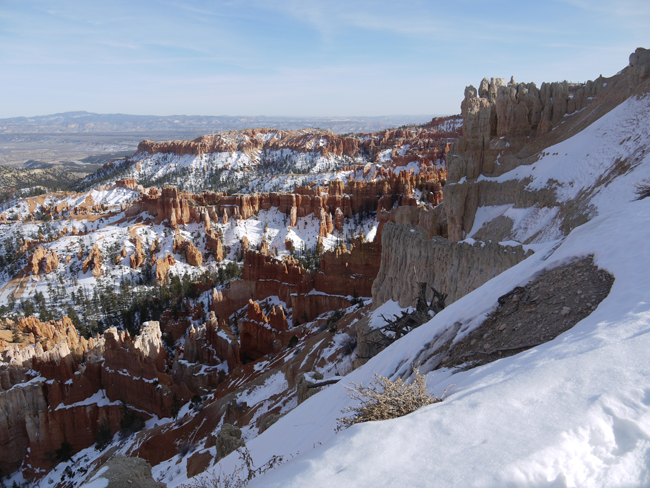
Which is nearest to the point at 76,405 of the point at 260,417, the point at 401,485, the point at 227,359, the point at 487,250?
the point at 227,359

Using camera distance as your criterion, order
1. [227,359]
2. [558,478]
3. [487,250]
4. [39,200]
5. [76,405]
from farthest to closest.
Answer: [39,200]
[227,359]
[76,405]
[487,250]
[558,478]

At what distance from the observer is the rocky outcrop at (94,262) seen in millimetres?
56694

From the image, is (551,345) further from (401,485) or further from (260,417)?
(260,417)

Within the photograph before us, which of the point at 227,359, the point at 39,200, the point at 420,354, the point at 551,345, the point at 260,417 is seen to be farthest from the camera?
the point at 39,200

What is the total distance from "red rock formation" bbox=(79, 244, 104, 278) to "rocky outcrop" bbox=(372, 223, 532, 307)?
51.5m

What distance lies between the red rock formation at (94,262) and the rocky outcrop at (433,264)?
2027 inches

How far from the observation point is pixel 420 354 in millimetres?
6391

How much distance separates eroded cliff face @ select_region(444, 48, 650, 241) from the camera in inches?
913

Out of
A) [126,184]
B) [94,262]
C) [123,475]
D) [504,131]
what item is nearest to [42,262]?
[94,262]

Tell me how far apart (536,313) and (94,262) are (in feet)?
212

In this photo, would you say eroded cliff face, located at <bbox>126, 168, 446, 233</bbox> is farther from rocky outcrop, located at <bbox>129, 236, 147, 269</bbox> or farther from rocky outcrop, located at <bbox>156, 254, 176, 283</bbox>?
rocky outcrop, located at <bbox>156, 254, 176, 283</bbox>

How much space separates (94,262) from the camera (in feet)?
190

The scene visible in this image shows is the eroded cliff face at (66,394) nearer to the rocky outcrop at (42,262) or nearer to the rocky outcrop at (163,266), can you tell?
the rocky outcrop at (163,266)

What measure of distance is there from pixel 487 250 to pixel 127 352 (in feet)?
76.4
